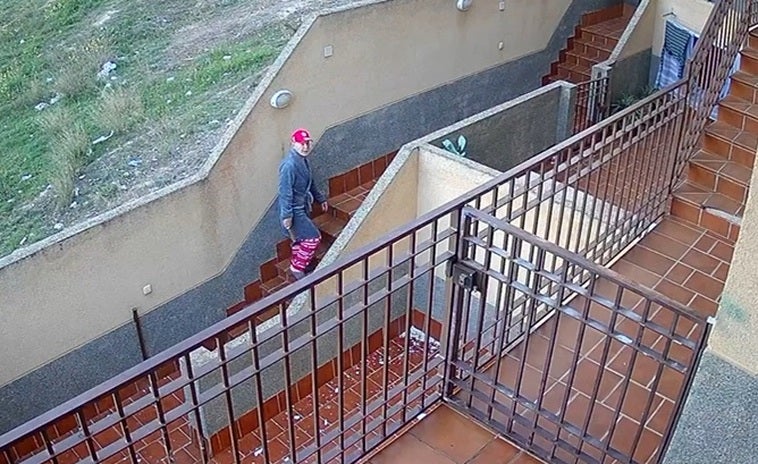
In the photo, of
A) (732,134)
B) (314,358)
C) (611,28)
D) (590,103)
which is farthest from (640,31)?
(314,358)

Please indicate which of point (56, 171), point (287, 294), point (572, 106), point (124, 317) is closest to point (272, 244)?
point (124, 317)

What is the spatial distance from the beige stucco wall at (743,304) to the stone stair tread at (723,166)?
3253 millimetres

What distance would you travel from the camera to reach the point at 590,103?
8.23m

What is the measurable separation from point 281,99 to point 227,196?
3.20ft

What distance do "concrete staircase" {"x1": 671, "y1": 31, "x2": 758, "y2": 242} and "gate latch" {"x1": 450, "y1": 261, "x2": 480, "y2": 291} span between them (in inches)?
94.0

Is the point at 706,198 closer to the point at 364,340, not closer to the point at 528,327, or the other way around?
the point at 528,327

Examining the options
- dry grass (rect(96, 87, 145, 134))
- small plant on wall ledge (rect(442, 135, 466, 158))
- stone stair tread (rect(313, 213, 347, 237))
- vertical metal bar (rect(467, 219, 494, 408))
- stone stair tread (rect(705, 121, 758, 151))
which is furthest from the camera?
dry grass (rect(96, 87, 145, 134))

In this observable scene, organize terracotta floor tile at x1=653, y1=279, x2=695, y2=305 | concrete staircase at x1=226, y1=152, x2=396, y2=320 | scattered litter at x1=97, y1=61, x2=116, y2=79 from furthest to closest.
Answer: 1. scattered litter at x1=97, y1=61, x2=116, y2=79
2. concrete staircase at x1=226, y1=152, x2=396, y2=320
3. terracotta floor tile at x1=653, y1=279, x2=695, y2=305

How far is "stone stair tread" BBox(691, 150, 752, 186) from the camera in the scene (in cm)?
493

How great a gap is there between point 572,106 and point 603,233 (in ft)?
11.7

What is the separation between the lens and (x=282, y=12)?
9.05 metres

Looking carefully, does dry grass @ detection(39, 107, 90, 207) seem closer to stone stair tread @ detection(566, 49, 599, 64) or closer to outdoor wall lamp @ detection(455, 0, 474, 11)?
outdoor wall lamp @ detection(455, 0, 474, 11)

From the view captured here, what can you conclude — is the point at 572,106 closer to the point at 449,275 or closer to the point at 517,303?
the point at 517,303

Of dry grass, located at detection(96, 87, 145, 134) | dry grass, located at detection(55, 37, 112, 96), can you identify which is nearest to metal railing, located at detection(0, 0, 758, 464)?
dry grass, located at detection(96, 87, 145, 134)
